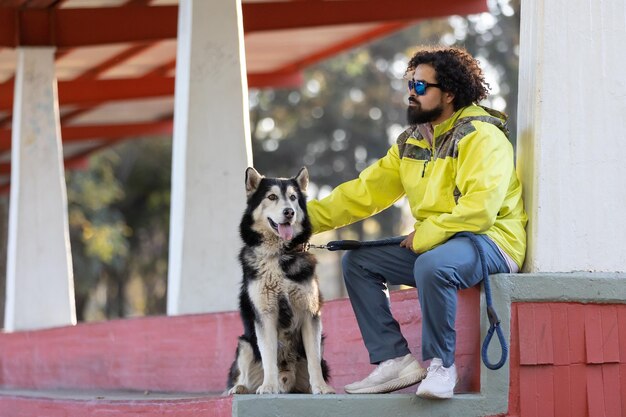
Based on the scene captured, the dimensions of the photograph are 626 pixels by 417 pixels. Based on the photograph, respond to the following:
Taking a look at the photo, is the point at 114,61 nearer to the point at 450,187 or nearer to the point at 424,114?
the point at 424,114

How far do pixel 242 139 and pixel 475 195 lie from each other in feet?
13.1

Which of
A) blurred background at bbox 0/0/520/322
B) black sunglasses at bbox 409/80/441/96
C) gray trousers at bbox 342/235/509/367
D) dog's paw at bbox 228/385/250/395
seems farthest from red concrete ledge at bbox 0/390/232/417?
blurred background at bbox 0/0/520/322

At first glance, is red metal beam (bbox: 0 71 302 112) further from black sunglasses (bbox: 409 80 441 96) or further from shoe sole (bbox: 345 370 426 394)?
shoe sole (bbox: 345 370 426 394)

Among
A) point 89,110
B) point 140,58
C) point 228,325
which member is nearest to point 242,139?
point 228,325

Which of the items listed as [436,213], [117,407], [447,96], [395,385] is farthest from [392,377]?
[117,407]

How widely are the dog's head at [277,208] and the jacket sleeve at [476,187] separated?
2.45 feet

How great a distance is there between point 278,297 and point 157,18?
7852 millimetres

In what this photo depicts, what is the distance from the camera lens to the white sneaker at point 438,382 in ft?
20.7

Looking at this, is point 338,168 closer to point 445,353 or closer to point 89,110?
point 89,110

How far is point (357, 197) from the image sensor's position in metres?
7.35

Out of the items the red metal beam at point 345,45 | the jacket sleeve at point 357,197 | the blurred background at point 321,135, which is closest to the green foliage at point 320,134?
the blurred background at point 321,135

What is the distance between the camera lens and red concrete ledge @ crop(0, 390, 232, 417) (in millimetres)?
6750

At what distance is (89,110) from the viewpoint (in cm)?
2166

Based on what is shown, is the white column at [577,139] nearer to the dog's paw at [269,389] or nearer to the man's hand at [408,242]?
the man's hand at [408,242]
